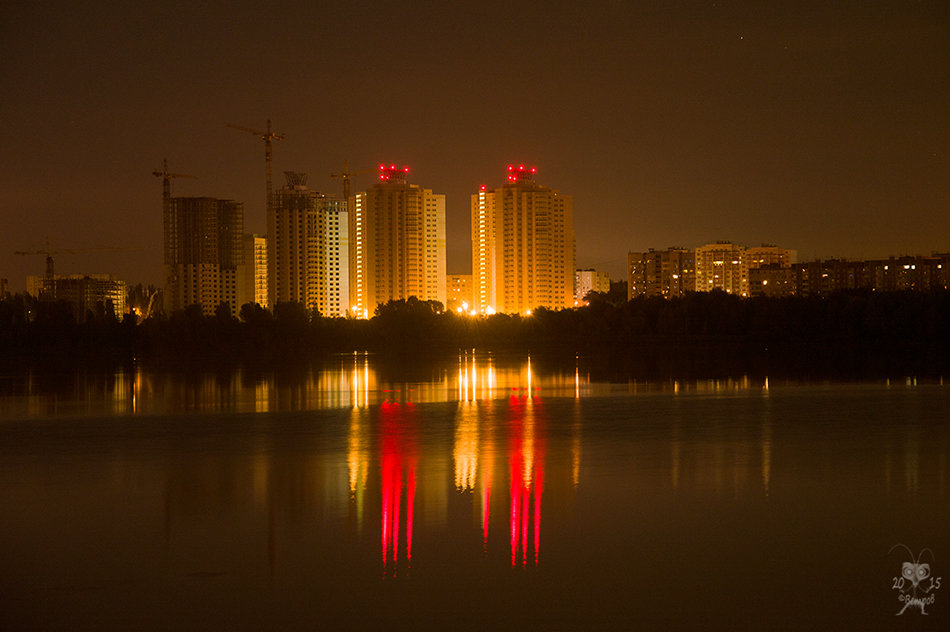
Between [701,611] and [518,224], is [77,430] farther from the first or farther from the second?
[518,224]

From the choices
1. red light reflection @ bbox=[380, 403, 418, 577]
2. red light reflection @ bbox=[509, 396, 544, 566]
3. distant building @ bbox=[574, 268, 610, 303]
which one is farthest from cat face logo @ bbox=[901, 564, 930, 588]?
distant building @ bbox=[574, 268, 610, 303]

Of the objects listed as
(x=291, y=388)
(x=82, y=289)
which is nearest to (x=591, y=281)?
(x=82, y=289)

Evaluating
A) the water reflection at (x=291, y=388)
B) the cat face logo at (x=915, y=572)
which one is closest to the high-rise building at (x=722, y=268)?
the water reflection at (x=291, y=388)

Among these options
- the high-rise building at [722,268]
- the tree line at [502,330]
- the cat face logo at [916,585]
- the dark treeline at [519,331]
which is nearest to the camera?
the cat face logo at [916,585]

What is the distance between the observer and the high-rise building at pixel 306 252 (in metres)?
107

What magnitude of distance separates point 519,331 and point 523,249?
121ft

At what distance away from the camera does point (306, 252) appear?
107 metres

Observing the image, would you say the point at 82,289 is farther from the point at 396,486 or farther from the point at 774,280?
the point at 396,486

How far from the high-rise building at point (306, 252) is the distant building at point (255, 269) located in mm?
18772

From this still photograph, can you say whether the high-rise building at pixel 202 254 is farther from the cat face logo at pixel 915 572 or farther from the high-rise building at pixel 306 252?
the cat face logo at pixel 915 572

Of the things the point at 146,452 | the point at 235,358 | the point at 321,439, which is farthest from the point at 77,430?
the point at 235,358

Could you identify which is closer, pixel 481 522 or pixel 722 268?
pixel 481 522

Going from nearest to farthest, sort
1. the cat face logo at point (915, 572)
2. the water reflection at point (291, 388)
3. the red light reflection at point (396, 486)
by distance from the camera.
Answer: the cat face logo at point (915, 572)
the red light reflection at point (396, 486)
the water reflection at point (291, 388)

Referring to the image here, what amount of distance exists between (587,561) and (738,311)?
201 feet
